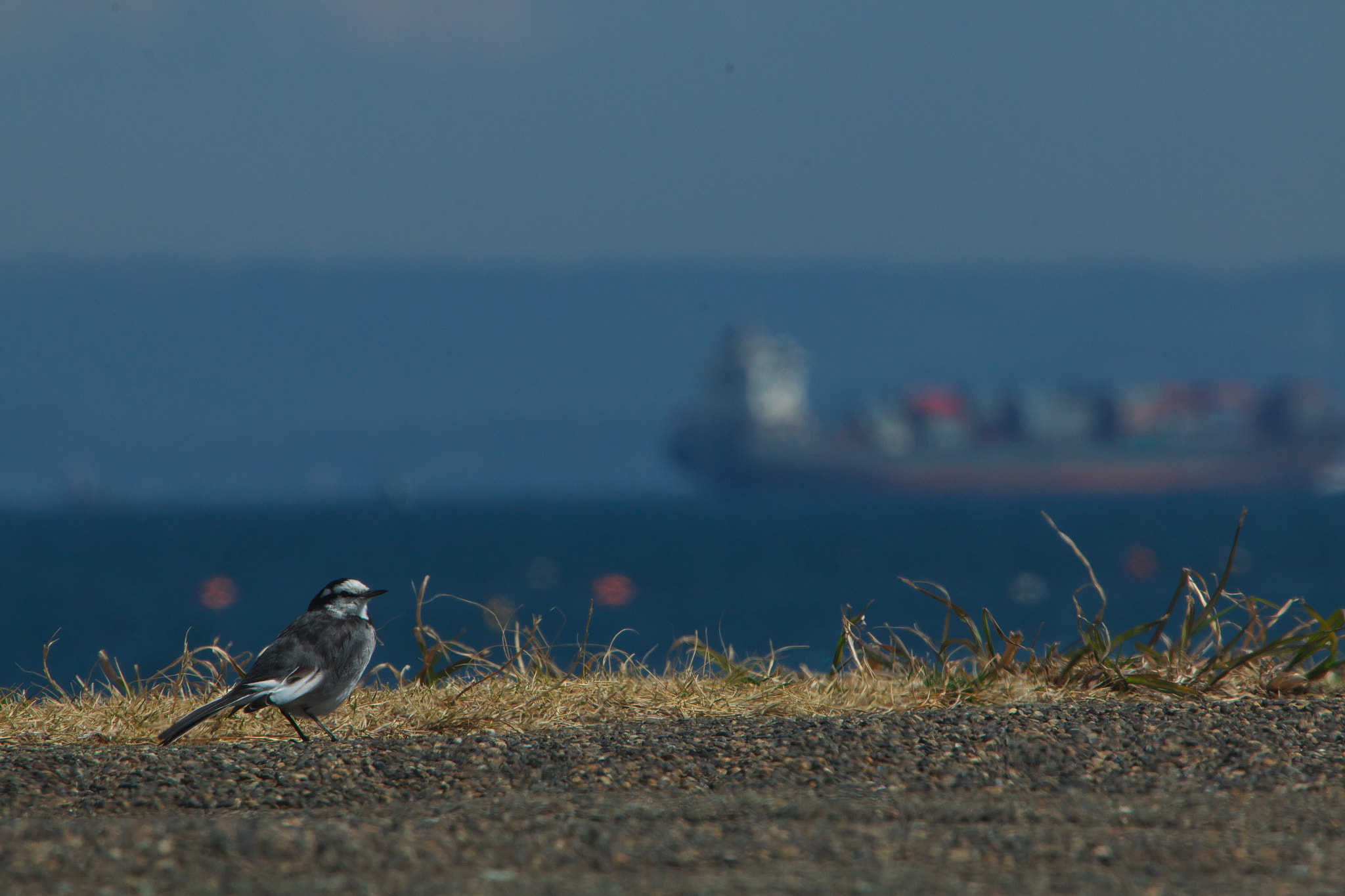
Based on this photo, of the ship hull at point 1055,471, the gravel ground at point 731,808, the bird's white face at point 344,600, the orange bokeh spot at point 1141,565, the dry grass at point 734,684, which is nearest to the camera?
the gravel ground at point 731,808

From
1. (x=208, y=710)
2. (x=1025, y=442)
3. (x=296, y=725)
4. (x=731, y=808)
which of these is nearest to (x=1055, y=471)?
(x=1025, y=442)

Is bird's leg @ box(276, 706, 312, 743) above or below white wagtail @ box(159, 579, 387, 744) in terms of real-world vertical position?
below

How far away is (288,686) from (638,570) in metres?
47.0

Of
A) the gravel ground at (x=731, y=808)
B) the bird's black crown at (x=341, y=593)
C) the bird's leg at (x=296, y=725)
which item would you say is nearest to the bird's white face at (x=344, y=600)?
the bird's black crown at (x=341, y=593)

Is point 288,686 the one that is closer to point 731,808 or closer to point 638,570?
point 731,808

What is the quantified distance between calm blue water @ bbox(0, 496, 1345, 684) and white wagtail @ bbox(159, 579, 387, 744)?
7.51 meters

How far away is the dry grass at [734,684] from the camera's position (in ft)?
15.0

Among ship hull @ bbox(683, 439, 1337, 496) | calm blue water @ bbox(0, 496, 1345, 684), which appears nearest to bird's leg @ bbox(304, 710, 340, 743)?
calm blue water @ bbox(0, 496, 1345, 684)

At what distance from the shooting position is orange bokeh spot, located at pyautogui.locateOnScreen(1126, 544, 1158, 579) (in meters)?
46.8

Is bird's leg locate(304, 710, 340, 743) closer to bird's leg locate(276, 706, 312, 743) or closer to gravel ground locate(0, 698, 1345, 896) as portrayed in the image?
bird's leg locate(276, 706, 312, 743)

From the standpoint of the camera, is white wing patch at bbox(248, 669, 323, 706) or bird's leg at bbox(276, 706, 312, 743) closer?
white wing patch at bbox(248, 669, 323, 706)

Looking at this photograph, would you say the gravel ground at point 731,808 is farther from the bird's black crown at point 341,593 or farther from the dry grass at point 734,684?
the bird's black crown at point 341,593

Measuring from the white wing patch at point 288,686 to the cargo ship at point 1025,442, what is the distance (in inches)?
4274

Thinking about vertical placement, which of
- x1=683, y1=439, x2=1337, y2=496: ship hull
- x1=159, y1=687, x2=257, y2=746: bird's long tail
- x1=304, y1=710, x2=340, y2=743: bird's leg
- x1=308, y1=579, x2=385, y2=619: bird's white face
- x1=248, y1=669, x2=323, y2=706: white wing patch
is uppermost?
x1=308, y1=579, x2=385, y2=619: bird's white face
